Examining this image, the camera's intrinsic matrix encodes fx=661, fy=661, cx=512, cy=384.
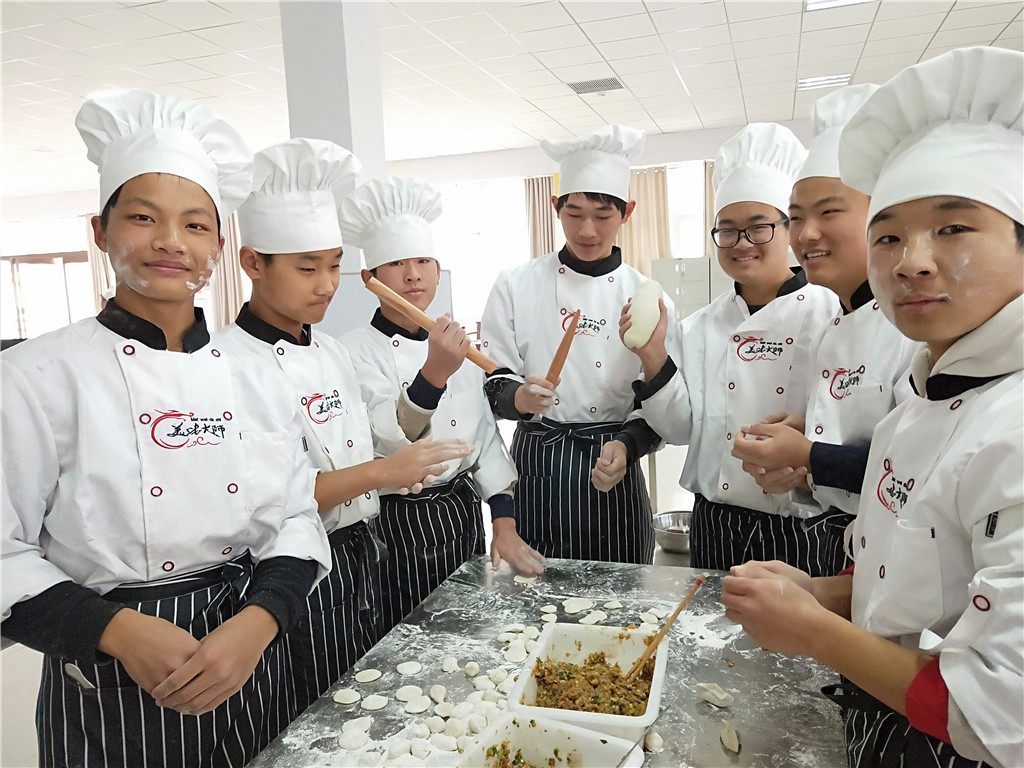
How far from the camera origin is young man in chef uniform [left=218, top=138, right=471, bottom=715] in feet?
4.99

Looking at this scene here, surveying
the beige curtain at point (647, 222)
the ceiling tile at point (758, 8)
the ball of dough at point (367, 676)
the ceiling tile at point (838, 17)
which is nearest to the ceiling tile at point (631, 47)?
the ceiling tile at point (758, 8)

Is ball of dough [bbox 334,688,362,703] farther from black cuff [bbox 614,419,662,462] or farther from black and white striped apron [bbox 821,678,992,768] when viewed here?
black cuff [bbox 614,419,662,462]

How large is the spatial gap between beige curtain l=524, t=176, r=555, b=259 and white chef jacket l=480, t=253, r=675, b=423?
24.6 feet

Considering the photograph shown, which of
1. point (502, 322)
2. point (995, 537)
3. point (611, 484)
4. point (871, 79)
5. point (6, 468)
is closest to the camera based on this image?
point (995, 537)

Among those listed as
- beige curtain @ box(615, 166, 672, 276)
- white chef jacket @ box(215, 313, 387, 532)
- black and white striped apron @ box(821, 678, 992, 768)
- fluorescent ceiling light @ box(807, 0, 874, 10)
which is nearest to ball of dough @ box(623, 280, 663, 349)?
white chef jacket @ box(215, 313, 387, 532)

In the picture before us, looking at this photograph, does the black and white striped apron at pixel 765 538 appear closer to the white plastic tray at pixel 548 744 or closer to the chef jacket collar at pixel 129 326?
the white plastic tray at pixel 548 744

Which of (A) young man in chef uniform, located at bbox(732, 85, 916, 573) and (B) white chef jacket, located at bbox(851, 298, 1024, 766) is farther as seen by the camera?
(A) young man in chef uniform, located at bbox(732, 85, 916, 573)

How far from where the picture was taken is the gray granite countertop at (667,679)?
1.00m

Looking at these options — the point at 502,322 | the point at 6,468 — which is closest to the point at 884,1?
the point at 502,322

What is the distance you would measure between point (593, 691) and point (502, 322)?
1358 millimetres

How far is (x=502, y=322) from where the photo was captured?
7.30 feet

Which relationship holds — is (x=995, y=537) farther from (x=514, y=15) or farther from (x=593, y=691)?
(x=514, y=15)

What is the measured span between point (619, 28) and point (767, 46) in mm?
1421

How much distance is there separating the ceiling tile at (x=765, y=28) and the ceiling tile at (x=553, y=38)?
3.78 feet
